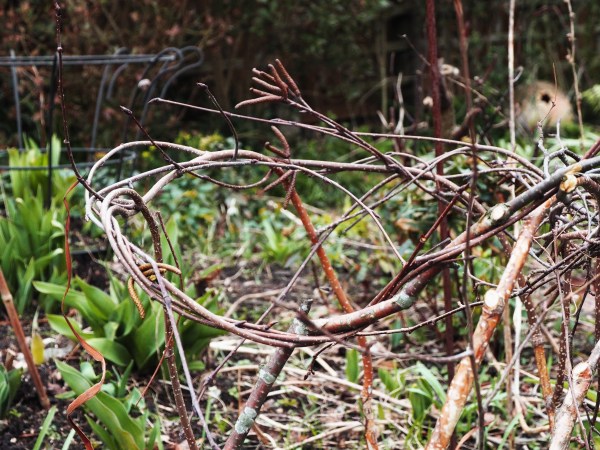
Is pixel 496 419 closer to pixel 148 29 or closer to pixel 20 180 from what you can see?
pixel 20 180

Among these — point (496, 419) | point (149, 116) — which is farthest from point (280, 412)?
point (149, 116)

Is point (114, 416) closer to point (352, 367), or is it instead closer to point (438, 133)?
point (352, 367)

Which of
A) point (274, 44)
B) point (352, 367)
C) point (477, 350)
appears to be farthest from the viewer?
point (274, 44)

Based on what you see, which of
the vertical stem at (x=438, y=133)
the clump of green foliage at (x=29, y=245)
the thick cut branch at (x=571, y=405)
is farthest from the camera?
the clump of green foliage at (x=29, y=245)

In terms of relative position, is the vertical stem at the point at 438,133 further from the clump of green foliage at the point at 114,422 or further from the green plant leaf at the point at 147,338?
the green plant leaf at the point at 147,338

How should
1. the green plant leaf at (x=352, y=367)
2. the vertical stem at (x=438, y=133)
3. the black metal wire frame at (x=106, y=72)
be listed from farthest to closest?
the black metal wire frame at (x=106, y=72) < the green plant leaf at (x=352, y=367) < the vertical stem at (x=438, y=133)

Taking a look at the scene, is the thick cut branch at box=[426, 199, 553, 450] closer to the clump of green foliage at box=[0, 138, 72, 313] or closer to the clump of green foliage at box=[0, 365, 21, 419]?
the clump of green foliage at box=[0, 365, 21, 419]

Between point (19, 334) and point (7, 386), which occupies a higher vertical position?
point (19, 334)

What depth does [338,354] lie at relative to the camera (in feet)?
10.2

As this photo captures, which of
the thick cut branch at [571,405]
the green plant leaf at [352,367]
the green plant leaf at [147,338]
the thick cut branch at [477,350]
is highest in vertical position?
the thick cut branch at [477,350]

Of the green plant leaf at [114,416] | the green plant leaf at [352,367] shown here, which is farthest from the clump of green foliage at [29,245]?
the green plant leaf at [352,367]

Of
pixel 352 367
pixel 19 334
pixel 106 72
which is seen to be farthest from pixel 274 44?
pixel 19 334

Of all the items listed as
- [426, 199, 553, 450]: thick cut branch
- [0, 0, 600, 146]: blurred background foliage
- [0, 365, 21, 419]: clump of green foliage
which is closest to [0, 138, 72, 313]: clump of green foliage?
[0, 365, 21, 419]: clump of green foliage

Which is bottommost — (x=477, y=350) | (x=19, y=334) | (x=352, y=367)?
(x=352, y=367)
